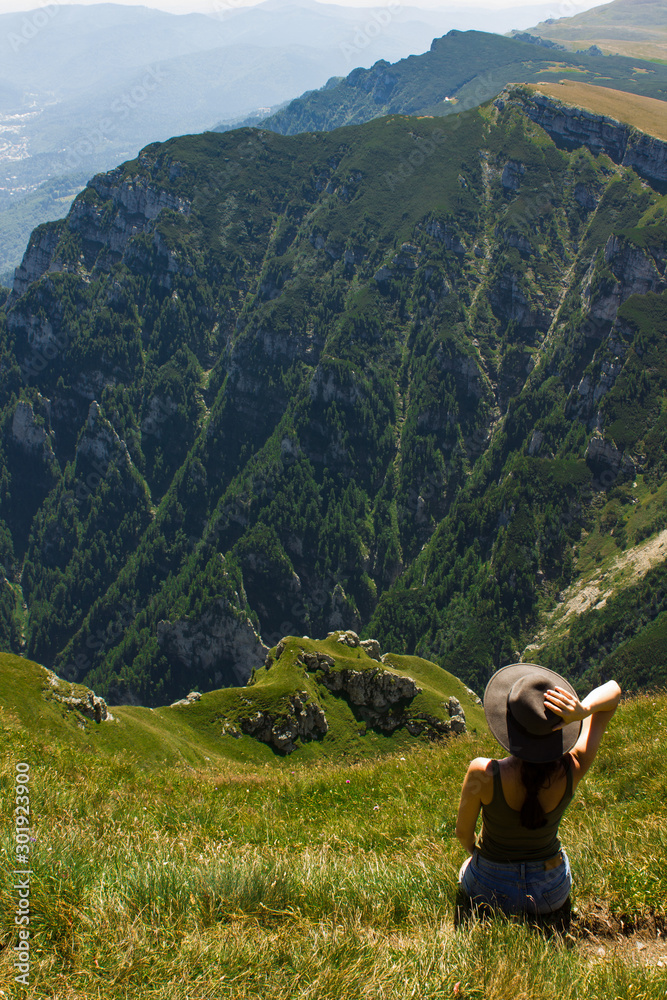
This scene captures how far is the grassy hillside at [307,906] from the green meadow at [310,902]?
0.02 metres

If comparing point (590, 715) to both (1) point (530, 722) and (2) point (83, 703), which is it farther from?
(2) point (83, 703)

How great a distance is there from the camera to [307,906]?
273 inches

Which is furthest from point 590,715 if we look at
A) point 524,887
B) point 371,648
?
point 371,648

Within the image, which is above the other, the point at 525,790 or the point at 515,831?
the point at 525,790

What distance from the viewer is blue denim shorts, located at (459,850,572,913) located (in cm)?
671

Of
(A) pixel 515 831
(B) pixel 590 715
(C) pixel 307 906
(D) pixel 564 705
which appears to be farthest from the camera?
(B) pixel 590 715

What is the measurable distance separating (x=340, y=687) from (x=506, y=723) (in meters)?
81.9

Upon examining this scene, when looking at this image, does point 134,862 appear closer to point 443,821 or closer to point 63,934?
point 63,934

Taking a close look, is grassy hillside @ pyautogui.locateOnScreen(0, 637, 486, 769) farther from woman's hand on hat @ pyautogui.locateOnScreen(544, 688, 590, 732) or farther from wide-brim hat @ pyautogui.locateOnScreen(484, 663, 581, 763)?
woman's hand on hat @ pyautogui.locateOnScreen(544, 688, 590, 732)

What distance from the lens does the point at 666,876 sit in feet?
23.9

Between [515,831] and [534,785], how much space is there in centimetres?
63

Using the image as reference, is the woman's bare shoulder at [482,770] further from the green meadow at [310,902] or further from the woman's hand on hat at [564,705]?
the green meadow at [310,902]

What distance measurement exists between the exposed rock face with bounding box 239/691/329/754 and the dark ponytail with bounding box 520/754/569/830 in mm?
74137

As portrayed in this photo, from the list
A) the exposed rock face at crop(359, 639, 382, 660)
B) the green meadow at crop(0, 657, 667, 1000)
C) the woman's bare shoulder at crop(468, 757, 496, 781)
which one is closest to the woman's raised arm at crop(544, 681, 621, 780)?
the woman's bare shoulder at crop(468, 757, 496, 781)
